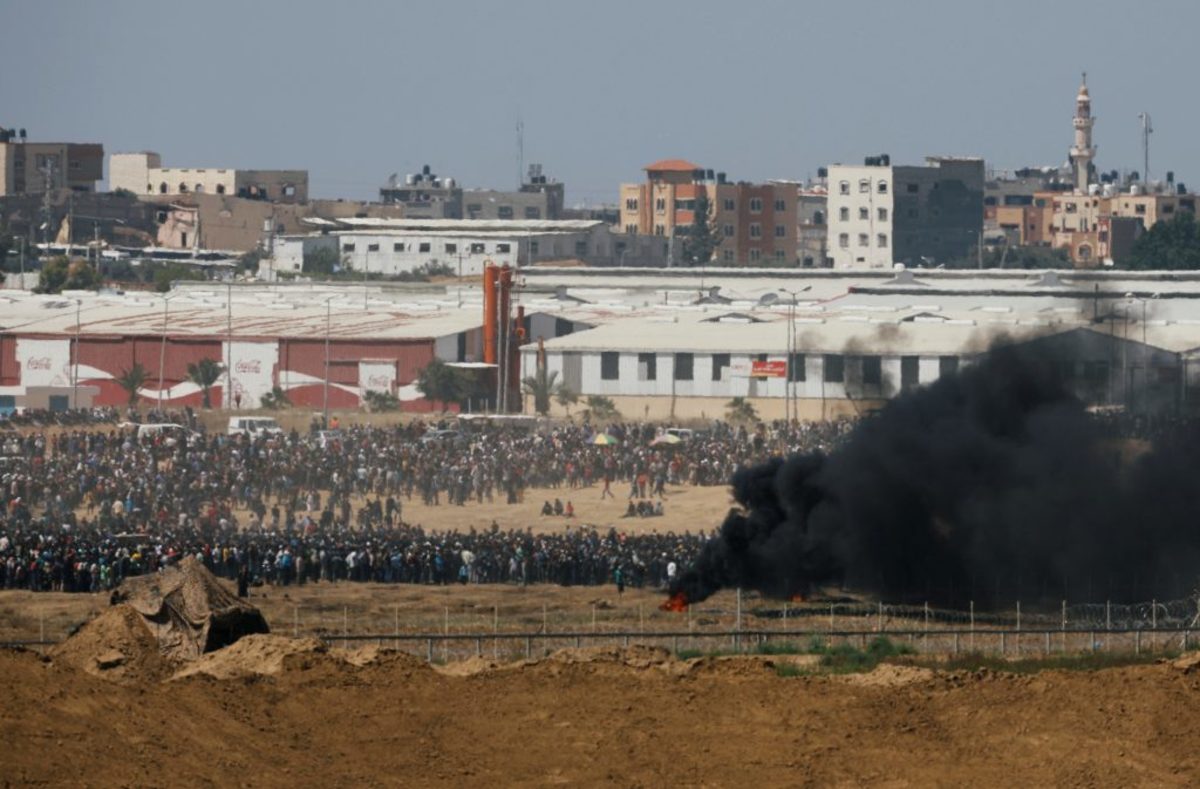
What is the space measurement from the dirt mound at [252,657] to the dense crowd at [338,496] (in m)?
16.3

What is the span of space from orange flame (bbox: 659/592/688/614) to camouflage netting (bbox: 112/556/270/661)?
15848 mm

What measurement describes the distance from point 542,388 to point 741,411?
393 inches

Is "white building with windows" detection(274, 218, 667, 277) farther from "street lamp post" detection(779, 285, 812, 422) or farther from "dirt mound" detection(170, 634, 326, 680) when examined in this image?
"dirt mound" detection(170, 634, 326, 680)

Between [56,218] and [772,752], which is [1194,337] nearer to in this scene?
[772,752]

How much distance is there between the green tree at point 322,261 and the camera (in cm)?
17162

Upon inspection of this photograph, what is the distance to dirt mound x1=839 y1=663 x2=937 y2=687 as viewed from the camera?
3922cm

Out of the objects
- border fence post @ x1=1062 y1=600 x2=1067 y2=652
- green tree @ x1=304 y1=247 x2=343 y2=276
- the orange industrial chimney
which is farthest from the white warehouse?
green tree @ x1=304 y1=247 x2=343 y2=276

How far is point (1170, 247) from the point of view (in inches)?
7062

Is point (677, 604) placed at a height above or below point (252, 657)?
below

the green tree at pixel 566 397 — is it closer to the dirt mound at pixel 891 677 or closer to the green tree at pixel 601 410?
the green tree at pixel 601 410

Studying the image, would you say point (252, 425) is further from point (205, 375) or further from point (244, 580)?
point (244, 580)

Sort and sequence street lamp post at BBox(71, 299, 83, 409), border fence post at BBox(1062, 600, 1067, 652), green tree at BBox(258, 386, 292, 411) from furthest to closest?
1. street lamp post at BBox(71, 299, 83, 409)
2. green tree at BBox(258, 386, 292, 411)
3. border fence post at BBox(1062, 600, 1067, 652)

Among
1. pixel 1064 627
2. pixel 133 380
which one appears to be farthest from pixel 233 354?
pixel 1064 627

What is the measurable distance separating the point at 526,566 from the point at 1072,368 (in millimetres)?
16569
